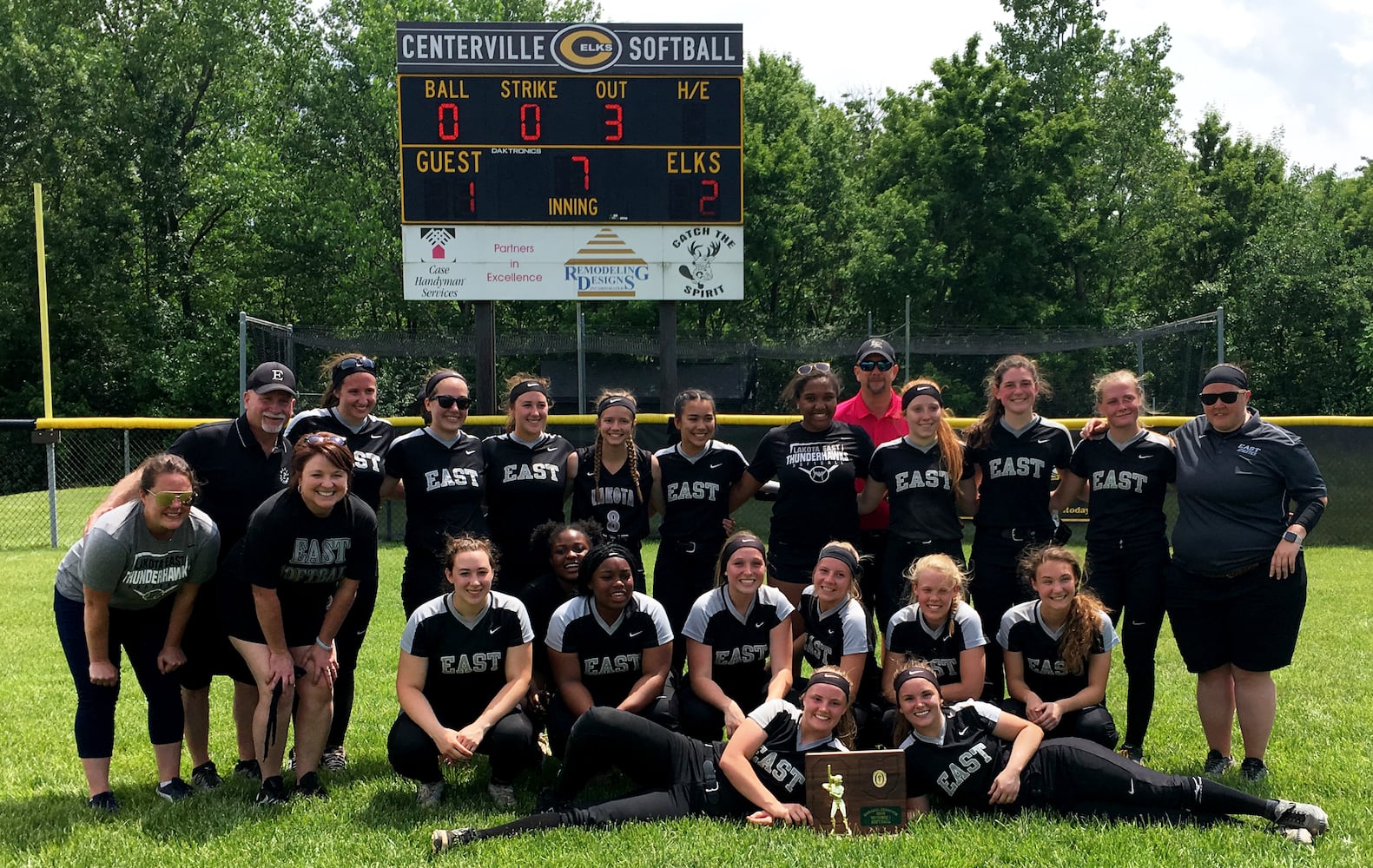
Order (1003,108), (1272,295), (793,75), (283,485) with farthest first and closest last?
(793,75)
(1003,108)
(1272,295)
(283,485)

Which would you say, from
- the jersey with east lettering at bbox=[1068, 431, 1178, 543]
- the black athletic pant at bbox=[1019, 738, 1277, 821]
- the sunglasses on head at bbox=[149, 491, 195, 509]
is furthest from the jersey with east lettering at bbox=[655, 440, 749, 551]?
the sunglasses on head at bbox=[149, 491, 195, 509]

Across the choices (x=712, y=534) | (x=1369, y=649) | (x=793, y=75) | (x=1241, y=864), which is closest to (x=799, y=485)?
(x=712, y=534)

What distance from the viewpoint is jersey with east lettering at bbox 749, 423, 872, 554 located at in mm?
5238

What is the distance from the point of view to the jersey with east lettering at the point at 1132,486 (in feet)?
16.1

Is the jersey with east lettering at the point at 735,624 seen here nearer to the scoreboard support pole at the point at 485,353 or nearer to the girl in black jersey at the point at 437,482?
the girl in black jersey at the point at 437,482

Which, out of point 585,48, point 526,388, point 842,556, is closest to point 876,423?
point 842,556

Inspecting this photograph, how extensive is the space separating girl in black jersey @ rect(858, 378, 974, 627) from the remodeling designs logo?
778cm

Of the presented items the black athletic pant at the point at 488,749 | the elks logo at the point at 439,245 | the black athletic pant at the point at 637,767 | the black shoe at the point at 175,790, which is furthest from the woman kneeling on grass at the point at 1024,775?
the elks logo at the point at 439,245

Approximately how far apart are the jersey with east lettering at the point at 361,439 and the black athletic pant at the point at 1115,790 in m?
3.03

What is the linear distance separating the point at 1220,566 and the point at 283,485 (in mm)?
3947

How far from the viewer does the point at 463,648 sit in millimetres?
4562

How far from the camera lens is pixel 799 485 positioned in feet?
17.3

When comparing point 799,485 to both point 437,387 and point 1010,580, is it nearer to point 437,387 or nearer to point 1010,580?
point 1010,580

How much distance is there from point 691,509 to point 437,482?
1194mm
